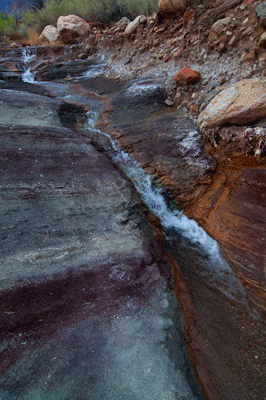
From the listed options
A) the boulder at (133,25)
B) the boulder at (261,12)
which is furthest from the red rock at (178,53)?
the boulder at (133,25)

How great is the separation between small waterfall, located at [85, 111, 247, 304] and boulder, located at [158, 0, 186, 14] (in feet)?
12.3

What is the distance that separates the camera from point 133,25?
6176 millimetres

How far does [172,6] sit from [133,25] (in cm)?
148

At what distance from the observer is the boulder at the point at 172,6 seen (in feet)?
16.4

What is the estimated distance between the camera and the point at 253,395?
152 cm

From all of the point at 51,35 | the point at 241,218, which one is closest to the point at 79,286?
the point at 241,218

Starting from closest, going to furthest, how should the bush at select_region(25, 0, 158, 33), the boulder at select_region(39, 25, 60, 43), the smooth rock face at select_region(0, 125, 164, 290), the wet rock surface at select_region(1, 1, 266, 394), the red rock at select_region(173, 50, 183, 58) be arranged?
1. the wet rock surface at select_region(1, 1, 266, 394)
2. the smooth rock face at select_region(0, 125, 164, 290)
3. the red rock at select_region(173, 50, 183, 58)
4. the bush at select_region(25, 0, 158, 33)
5. the boulder at select_region(39, 25, 60, 43)

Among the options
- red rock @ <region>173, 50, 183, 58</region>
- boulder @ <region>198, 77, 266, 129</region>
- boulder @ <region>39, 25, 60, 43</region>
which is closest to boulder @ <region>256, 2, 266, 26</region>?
boulder @ <region>198, 77, 266, 129</region>

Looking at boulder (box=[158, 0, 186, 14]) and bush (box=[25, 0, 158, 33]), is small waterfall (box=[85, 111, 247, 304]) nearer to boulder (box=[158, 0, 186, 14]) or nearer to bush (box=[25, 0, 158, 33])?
boulder (box=[158, 0, 186, 14])

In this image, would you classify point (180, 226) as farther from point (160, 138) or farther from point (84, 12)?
point (84, 12)

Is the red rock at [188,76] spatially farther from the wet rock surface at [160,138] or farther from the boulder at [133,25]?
the boulder at [133,25]

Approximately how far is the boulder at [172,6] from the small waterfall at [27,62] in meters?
4.38

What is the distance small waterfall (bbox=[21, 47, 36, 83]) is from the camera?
6.98 m

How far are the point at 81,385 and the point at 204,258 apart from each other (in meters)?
1.66
